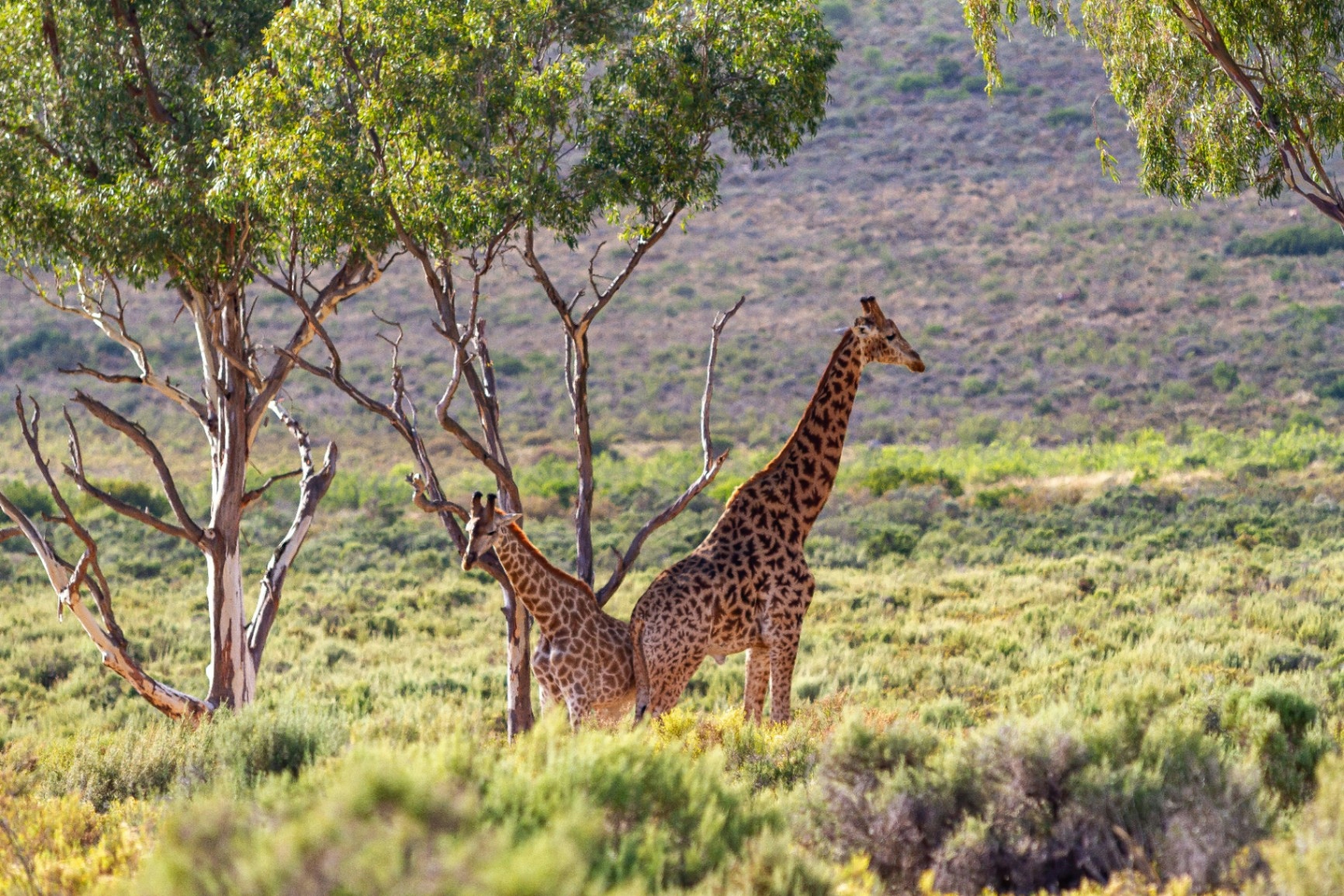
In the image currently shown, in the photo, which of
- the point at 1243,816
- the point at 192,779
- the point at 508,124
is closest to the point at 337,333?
the point at 508,124

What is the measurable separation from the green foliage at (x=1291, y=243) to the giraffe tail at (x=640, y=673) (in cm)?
4791

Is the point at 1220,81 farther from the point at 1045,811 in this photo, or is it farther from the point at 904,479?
the point at 904,479

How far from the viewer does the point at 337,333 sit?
2110 inches

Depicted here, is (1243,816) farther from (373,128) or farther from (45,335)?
(45,335)

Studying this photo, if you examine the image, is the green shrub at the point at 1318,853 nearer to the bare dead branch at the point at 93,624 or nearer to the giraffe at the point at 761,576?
the giraffe at the point at 761,576

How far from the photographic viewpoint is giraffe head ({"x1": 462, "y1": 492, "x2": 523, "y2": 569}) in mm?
8523

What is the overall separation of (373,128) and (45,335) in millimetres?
44051

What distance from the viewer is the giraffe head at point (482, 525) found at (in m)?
8.52

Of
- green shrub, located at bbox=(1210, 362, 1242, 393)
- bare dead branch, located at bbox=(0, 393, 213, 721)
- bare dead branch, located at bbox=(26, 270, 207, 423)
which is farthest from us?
green shrub, located at bbox=(1210, 362, 1242, 393)

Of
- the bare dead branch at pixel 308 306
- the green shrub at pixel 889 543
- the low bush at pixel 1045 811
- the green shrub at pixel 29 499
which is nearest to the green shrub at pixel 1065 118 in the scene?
the green shrub at pixel 889 543

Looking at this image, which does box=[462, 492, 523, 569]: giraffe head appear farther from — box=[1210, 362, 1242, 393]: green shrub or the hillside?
box=[1210, 362, 1242, 393]: green shrub

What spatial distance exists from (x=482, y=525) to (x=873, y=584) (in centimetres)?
1431

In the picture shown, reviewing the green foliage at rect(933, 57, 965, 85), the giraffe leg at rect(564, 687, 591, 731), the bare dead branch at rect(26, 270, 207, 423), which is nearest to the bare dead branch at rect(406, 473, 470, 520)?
the giraffe leg at rect(564, 687, 591, 731)

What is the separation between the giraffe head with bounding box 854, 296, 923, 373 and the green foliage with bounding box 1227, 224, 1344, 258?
45.9 metres
